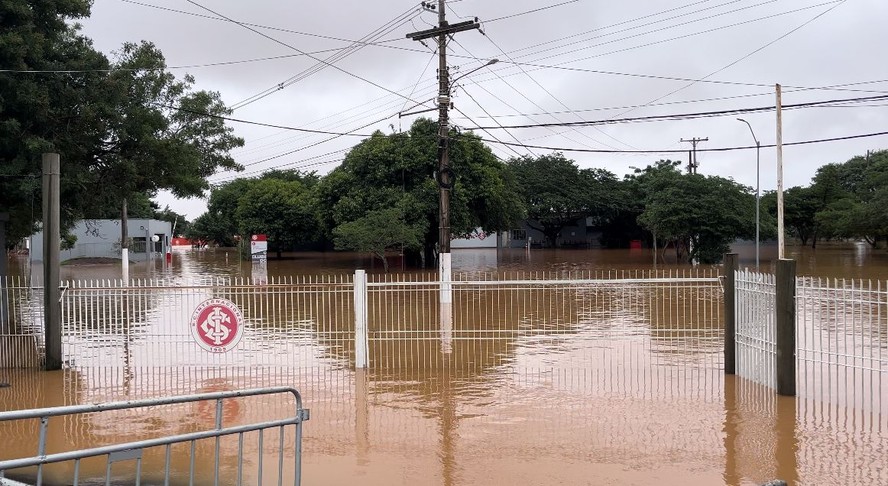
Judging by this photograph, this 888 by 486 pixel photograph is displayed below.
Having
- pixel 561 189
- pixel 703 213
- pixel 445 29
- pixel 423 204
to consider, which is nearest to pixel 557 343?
pixel 445 29

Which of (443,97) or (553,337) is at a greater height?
(443,97)

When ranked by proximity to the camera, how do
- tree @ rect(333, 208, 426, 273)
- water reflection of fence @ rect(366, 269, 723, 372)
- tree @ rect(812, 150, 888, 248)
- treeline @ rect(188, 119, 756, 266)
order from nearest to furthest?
water reflection of fence @ rect(366, 269, 723, 372)
tree @ rect(333, 208, 426, 273)
treeline @ rect(188, 119, 756, 266)
tree @ rect(812, 150, 888, 248)

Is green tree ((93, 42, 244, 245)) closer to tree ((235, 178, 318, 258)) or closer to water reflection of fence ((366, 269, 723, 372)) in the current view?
water reflection of fence ((366, 269, 723, 372))

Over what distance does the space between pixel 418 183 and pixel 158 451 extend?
107 ft

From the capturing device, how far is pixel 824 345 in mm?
14203

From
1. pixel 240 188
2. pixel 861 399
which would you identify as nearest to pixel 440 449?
pixel 861 399

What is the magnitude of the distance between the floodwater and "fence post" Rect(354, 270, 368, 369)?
300 mm

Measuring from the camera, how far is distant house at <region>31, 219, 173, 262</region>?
59.6 m

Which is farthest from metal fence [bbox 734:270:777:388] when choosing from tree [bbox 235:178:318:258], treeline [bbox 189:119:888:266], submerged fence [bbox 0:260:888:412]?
tree [bbox 235:178:318:258]

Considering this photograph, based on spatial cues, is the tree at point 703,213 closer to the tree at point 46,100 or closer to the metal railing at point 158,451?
the tree at point 46,100

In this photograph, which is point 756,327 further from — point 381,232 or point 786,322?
point 381,232

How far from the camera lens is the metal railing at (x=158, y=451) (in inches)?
172

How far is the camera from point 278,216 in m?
54.6

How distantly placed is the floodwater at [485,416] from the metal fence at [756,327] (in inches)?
11.6
